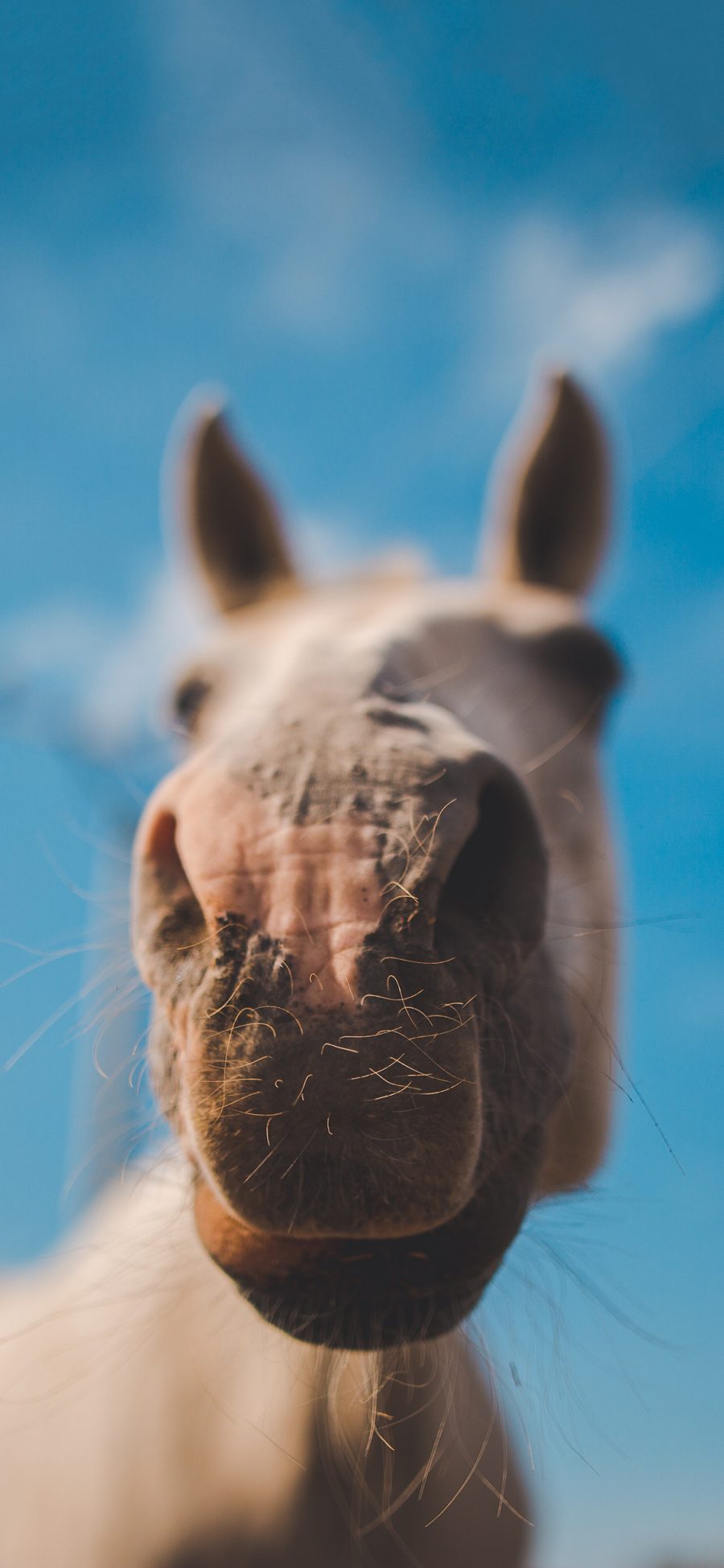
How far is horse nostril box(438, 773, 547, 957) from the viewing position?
1.26m

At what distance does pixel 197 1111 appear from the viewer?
112cm

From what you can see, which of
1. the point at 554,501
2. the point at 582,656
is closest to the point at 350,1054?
the point at 582,656

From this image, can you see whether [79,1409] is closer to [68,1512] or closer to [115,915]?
[68,1512]

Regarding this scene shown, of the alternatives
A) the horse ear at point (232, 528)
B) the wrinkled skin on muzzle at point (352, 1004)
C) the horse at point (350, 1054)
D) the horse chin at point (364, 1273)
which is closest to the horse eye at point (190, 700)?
the horse at point (350, 1054)

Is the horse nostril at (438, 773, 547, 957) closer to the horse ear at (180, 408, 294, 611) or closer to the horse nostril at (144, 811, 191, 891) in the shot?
the horse nostril at (144, 811, 191, 891)

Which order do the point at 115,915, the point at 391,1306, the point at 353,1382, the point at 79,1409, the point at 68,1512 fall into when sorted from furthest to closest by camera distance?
the point at 79,1409
the point at 68,1512
the point at 353,1382
the point at 115,915
the point at 391,1306

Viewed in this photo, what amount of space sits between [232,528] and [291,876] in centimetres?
238

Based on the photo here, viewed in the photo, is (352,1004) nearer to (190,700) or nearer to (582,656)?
(190,700)

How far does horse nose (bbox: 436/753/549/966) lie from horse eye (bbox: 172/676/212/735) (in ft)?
3.81

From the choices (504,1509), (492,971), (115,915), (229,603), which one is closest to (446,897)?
(492,971)

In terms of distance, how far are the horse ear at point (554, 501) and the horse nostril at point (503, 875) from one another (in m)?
1.72

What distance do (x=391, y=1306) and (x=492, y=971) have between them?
496 millimetres

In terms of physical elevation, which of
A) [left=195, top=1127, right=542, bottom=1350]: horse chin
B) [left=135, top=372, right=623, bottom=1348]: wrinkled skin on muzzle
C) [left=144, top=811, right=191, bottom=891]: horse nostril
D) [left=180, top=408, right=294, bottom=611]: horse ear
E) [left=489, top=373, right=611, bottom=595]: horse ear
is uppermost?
[left=180, top=408, right=294, bottom=611]: horse ear

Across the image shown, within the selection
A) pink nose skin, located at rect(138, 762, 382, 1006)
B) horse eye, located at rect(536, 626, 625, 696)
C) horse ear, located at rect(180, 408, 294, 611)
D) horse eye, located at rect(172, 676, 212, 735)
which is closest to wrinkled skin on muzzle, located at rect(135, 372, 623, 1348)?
pink nose skin, located at rect(138, 762, 382, 1006)
